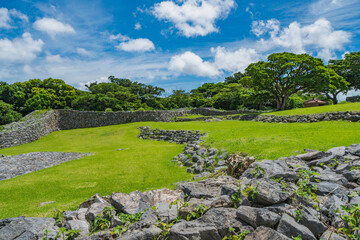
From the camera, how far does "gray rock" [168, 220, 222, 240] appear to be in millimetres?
Answer: 3137

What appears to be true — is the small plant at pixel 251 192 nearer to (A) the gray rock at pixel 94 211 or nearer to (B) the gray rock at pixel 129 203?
(B) the gray rock at pixel 129 203

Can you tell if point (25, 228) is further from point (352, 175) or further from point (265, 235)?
point (352, 175)

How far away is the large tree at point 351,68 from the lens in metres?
42.2

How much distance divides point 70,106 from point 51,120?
17.5 meters

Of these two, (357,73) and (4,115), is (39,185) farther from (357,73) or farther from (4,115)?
(357,73)

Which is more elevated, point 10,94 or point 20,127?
point 10,94

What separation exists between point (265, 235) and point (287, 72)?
1271 inches

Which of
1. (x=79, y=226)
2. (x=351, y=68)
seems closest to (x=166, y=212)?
(x=79, y=226)

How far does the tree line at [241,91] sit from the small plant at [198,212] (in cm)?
2831

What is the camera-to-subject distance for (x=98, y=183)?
332 inches

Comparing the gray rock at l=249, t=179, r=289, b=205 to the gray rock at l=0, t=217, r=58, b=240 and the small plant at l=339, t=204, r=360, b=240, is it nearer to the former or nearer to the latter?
the small plant at l=339, t=204, r=360, b=240

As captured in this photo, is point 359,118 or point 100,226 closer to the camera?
point 100,226

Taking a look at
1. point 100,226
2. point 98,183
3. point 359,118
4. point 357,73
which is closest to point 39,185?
point 98,183

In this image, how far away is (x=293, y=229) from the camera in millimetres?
2975
